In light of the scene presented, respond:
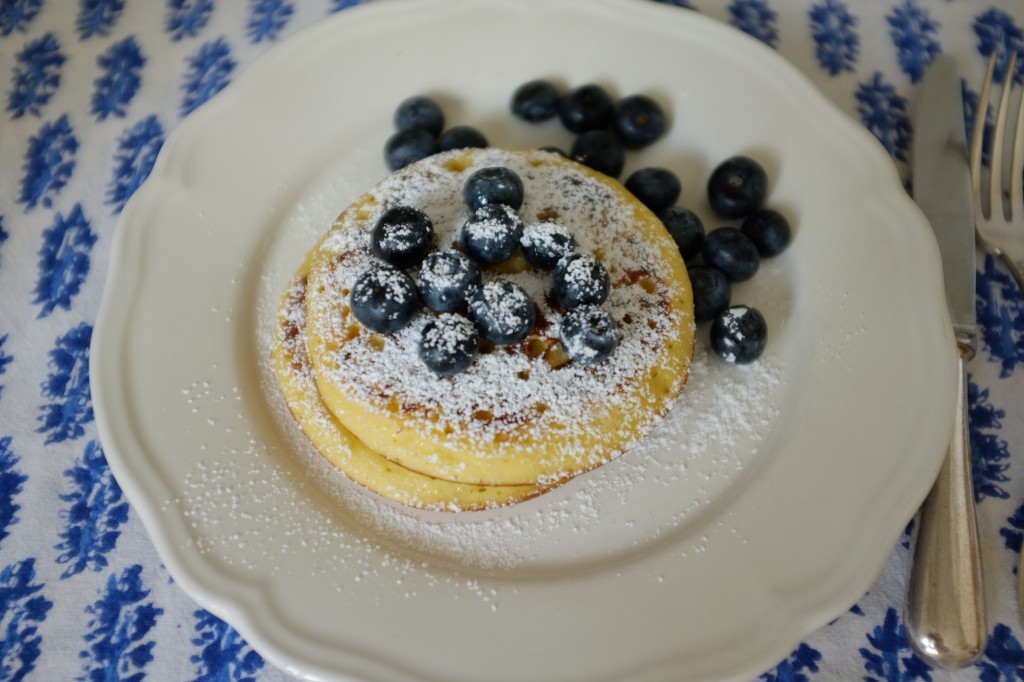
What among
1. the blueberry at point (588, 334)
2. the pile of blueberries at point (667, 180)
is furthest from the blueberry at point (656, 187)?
the blueberry at point (588, 334)

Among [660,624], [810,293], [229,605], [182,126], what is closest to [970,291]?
[810,293]

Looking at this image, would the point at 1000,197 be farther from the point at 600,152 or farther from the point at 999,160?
the point at 600,152

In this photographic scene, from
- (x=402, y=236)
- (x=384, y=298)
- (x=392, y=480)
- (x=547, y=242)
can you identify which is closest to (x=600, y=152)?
(x=547, y=242)

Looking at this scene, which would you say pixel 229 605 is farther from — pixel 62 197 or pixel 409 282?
pixel 62 197

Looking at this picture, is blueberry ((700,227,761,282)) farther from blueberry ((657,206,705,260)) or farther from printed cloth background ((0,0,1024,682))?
printed cloth background ((0,0,1024,682))

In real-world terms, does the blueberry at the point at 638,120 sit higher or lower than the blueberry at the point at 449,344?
higher

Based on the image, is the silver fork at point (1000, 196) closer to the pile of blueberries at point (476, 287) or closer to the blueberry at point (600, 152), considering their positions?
the blueberry at point (600, 152)
